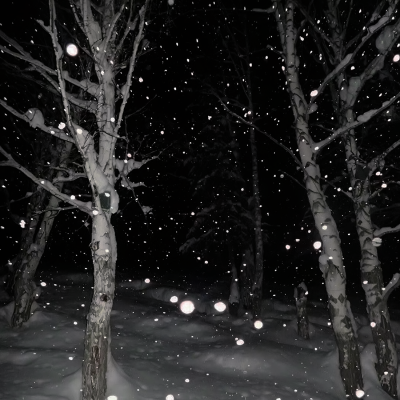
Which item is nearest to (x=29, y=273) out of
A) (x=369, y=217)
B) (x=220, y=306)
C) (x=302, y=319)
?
(x=302, y=319)

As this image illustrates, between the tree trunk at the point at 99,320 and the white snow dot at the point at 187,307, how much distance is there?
281 inches

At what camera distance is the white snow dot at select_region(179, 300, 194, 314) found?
483 inches

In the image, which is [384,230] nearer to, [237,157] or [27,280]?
[27,280]

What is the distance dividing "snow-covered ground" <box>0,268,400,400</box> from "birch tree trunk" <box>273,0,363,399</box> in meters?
0.67

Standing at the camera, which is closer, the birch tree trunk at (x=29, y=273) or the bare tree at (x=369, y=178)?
the bare tree at (x=369, y=178)

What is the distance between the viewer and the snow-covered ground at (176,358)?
559 cm

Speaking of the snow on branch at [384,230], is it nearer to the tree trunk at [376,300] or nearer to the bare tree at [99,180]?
Result: the tree trunk at [376,300]

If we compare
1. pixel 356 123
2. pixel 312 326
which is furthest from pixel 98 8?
pixel 312 326

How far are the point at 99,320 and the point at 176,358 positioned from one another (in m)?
3.12

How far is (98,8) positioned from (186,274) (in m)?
18.5

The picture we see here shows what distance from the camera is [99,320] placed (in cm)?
493

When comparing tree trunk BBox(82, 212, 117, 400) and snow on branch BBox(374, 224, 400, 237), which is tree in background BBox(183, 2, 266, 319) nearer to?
snow on branch BBox(374, 224, 400, 237)

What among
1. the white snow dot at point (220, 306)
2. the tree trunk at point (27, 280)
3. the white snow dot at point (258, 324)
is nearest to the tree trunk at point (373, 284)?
the white snow dot at point (258, 324)

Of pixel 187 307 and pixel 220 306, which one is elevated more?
pixel 220 306
